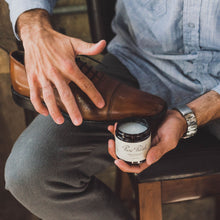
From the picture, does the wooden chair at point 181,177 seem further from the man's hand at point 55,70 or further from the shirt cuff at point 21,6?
the shirt cuff at point 21,6

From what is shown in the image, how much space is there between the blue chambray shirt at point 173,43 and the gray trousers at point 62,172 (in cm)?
18

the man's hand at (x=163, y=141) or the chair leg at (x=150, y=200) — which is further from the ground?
the man's hand at (x=163, y=141)

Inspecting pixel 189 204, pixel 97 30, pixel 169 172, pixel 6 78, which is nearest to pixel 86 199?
pixel 169 172

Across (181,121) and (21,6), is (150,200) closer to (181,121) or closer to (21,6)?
(181,121)

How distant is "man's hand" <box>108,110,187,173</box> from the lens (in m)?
0.68

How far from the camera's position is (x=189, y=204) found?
144 cm

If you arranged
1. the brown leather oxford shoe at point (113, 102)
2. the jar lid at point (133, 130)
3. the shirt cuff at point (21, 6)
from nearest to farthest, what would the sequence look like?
the jar lid at point (133, 130) → the brown leather oxford shoe at point (113, 102) → the shirt cuff at point (21, 6)

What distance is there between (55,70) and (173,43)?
40 centimetres

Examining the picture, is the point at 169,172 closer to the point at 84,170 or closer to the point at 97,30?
the point at 84,170

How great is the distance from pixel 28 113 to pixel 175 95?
2.00 feet

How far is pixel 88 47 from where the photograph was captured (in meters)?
0.72

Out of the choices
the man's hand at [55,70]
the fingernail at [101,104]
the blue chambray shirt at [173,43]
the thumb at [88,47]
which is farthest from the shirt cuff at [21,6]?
the fingernail at [101,104]

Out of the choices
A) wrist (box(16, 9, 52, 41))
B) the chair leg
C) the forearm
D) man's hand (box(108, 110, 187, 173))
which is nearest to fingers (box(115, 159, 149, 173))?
man's hand (box(108, 110, 187, 173))

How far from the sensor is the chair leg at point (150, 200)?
0.79 meters
